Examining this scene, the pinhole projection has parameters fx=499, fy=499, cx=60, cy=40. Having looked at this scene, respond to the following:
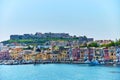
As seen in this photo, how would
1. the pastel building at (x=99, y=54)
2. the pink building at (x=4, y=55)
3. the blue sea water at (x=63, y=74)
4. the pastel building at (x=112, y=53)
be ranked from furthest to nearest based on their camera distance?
the pink building at (x=4, y=55)
the pastel building at (x=99, y=54)
the pastel building at (x=112, y=53)
the blue sea water at (x=63, y=74)

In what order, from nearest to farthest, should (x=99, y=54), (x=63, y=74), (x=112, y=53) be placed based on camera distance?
(x=63, y=74) → (x=112, y=53) → (x=99, y=54)

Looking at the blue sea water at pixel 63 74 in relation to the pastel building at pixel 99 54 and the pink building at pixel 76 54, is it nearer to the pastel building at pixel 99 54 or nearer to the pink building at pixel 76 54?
the pastel building at pixel 99 54

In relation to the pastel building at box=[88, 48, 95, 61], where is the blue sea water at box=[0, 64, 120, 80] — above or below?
below

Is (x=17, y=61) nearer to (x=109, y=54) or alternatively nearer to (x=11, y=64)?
(x=11, y=64)

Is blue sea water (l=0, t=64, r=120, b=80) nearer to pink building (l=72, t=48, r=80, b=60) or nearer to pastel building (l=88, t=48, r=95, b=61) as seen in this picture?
pastel building (l=88, t=48, r=95, b=61)

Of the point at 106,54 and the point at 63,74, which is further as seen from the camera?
the point at 106,54

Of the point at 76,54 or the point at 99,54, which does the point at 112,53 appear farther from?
the point at 76,54

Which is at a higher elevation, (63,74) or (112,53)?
(112,53)

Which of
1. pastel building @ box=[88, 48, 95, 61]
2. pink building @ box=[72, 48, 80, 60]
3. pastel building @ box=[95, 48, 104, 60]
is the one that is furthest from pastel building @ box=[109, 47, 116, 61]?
pink building @ box=[72, 48, 80, 60]

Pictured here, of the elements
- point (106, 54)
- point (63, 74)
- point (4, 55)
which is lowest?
point (63, 74)

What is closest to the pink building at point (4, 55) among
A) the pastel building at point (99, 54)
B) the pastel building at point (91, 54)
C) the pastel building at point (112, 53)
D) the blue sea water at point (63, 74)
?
the pastel building at point (91, 54)

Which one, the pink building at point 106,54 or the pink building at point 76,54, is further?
the pink building at point 76,54

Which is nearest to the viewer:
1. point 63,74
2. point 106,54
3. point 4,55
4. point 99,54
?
point 63,74

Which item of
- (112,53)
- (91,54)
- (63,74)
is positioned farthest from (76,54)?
(63,74)
